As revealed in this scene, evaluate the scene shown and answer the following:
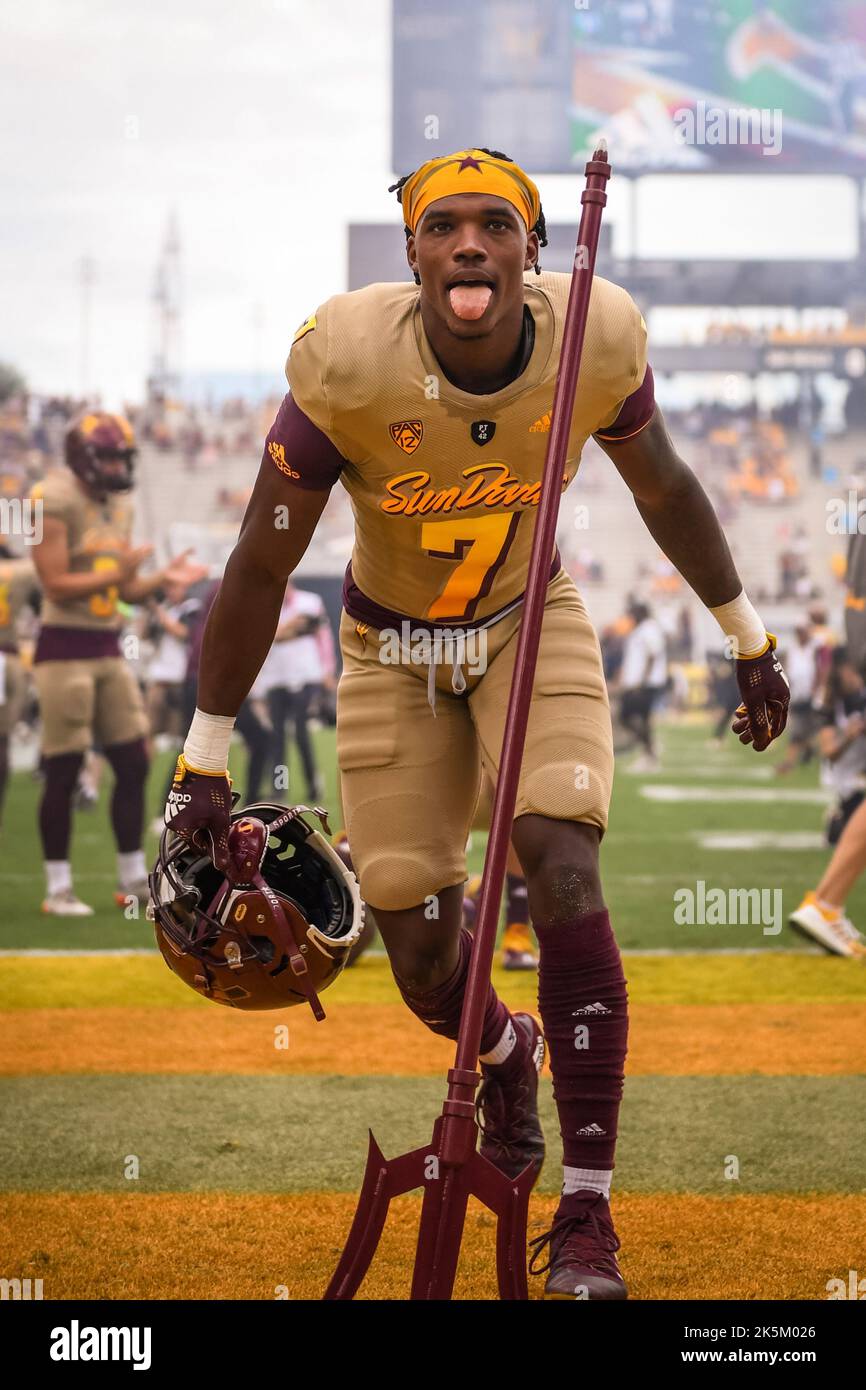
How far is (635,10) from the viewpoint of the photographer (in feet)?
111

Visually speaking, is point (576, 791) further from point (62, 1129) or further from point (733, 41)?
point (733, 41)

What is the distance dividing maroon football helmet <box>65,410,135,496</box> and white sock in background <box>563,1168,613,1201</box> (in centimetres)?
535

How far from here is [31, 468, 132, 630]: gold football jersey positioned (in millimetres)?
8148

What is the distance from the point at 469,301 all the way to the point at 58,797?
550cm

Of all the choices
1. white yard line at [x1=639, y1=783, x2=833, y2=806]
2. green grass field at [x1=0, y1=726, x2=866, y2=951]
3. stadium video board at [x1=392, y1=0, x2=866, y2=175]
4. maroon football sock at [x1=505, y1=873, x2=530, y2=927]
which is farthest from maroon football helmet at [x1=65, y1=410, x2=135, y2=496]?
stadium video board at [x1=392, y1=0, x2=866, y2=175]

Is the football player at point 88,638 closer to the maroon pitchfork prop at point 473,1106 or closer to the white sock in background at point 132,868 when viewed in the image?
the white sock in background at point 132,868

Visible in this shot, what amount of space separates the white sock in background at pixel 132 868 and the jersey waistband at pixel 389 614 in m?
4.61

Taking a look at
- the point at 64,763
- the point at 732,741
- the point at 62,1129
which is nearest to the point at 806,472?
the point at 732,741

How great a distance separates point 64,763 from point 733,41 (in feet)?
98.4

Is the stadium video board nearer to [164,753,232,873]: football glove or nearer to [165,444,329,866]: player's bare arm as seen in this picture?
[165,444,329,866]: player's bare arm

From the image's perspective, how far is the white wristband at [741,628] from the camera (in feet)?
12.7

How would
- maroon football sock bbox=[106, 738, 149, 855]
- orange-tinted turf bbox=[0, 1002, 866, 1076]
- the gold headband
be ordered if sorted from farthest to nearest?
1. maroon football sock bbox=[106, 738, 149, 855]
2. orange-tinted turf bbox=[0, 1002, 866, 1076]
3. the gold headband

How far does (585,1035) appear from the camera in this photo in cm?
332

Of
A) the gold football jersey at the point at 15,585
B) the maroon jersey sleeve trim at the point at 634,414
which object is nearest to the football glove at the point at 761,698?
the maroon jersey sleeve trim at the point at 634,414
